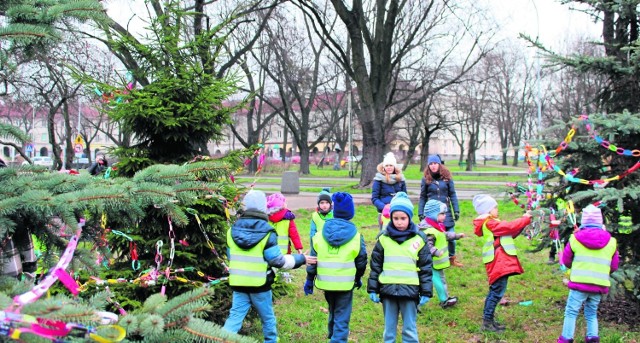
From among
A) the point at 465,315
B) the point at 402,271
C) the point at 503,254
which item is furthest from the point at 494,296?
the point at 402,271

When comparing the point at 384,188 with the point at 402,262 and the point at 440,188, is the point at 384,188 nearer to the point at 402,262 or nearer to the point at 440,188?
the point at 440,188

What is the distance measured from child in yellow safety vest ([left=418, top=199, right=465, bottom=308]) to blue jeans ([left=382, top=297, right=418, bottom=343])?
1631mm

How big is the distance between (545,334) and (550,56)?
3214 millimetres

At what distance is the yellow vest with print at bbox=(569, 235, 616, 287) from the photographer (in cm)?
508

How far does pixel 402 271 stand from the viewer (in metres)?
4.85

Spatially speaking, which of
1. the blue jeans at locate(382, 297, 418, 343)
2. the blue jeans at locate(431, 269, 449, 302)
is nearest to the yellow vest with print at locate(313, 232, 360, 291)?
the blue jeans at locate(382, 297, 418, 343)

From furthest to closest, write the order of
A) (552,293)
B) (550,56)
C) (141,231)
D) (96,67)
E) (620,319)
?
(96,67) < (552,293) < (550,56) < (620,319) < (141,231)

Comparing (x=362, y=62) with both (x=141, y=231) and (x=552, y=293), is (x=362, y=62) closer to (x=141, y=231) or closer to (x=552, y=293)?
(x=552, y=293)

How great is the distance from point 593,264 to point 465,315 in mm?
1838

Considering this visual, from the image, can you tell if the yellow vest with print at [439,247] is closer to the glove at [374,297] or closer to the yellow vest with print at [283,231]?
the glove at [374,297]

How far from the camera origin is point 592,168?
20.3 ft

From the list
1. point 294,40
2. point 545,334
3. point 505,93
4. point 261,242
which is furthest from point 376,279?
point 505,93

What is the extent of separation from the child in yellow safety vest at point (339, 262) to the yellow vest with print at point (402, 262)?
0.94 feet

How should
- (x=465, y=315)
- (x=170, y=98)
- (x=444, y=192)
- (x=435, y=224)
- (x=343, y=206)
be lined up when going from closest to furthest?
(x=343, y=206) → (x=170, y=98) → (x=465, y=315) → (x=435, y=224) → (x=444, y=192)
